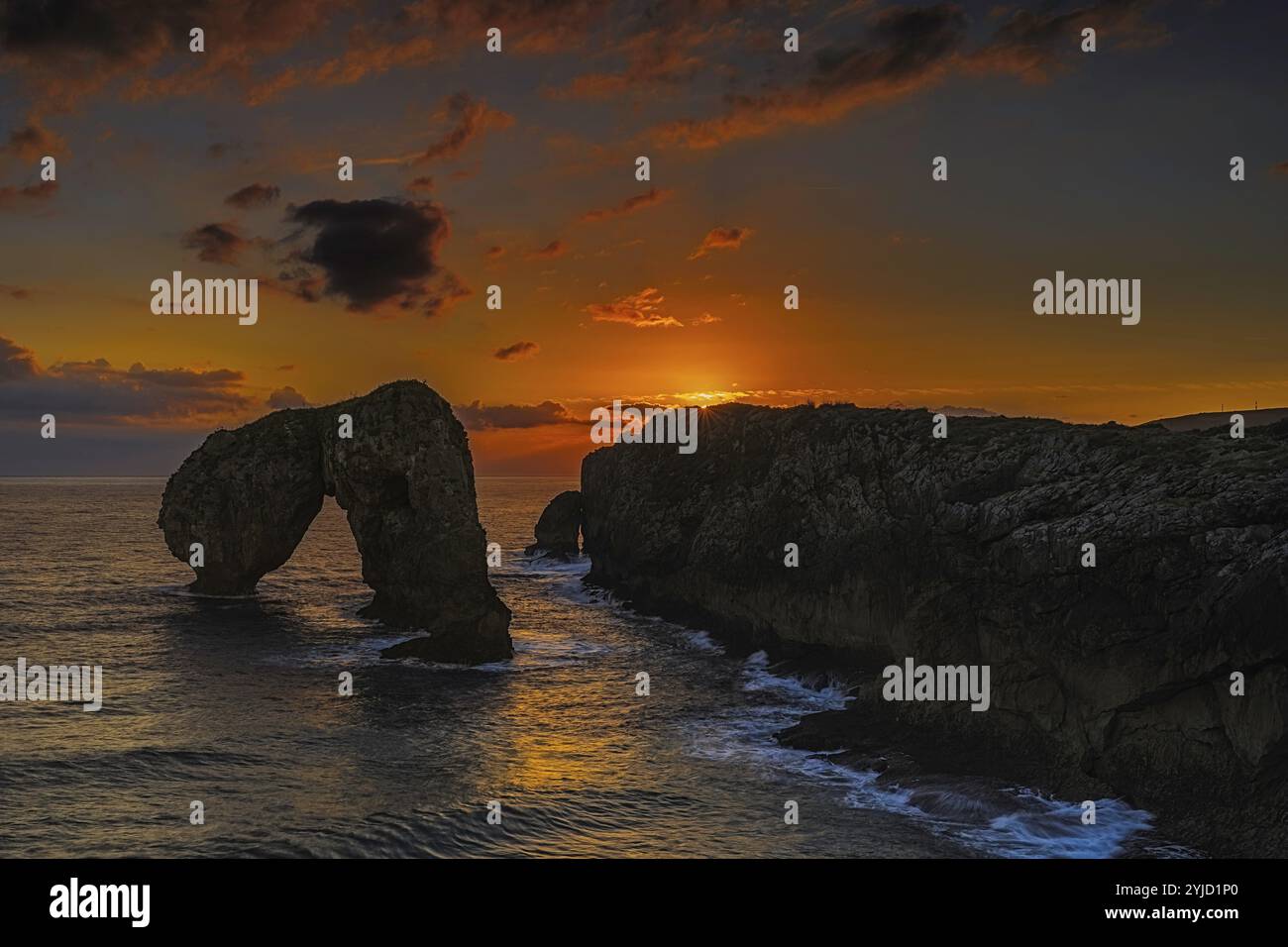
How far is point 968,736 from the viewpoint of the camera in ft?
118

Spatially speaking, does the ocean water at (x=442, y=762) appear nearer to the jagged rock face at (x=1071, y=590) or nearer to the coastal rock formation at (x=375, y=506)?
the jagged rock face at (x=1071, y=590)

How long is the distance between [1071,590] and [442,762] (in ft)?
81.5

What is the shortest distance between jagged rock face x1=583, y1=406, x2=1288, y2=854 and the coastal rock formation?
1919 centimetres

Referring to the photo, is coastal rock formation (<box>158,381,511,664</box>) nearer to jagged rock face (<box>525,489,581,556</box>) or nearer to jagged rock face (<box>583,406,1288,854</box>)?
jagged rock face (<box>583,406,1288,854</box>)

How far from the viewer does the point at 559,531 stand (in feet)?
389

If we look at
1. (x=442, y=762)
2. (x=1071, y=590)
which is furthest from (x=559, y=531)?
(x=1071, y=590)

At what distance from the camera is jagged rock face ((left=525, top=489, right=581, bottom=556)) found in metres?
117

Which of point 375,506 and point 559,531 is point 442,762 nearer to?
point 375,506

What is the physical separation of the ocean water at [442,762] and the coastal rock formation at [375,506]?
353 centimetres

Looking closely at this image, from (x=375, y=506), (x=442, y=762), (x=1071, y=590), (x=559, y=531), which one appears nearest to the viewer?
(x=1071, y=590)

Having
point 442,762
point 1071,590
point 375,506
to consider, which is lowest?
point 442,762

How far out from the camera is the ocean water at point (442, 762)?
28031 mm
